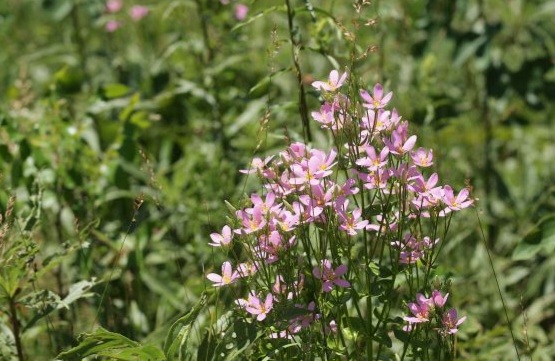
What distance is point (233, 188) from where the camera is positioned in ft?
10.6

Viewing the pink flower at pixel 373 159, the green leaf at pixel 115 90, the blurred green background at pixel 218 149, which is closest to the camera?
the pink flower at pixel 373 159

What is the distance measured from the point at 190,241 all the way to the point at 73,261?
0.39m

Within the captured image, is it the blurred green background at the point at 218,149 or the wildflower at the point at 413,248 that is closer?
the wildflower at the point at 413,248

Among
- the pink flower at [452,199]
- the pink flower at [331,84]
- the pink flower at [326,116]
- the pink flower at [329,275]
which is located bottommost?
the pink flower at [329,275]

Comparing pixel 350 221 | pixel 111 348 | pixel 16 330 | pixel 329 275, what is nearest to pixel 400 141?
pixel 350 221

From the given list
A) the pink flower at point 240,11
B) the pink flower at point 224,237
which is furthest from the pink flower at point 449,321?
the pink flower at point 240,11

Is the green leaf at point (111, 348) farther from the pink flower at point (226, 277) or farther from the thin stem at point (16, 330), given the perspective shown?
the thin stem at point (16, 330)

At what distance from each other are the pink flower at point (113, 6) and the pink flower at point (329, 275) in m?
2.72

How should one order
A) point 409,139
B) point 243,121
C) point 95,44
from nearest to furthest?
point 409,139 → point 243,121 → point 95,44

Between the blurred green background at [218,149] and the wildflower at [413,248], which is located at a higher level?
the wildflower at [413,248]

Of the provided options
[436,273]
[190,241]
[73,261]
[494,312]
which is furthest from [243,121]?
[436,273]

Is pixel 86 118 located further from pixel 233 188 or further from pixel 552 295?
pixel 552 295

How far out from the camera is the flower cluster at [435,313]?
183 cm

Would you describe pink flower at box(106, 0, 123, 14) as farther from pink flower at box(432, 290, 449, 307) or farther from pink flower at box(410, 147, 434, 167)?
pink flower at box(432, 290, 449, 307)
